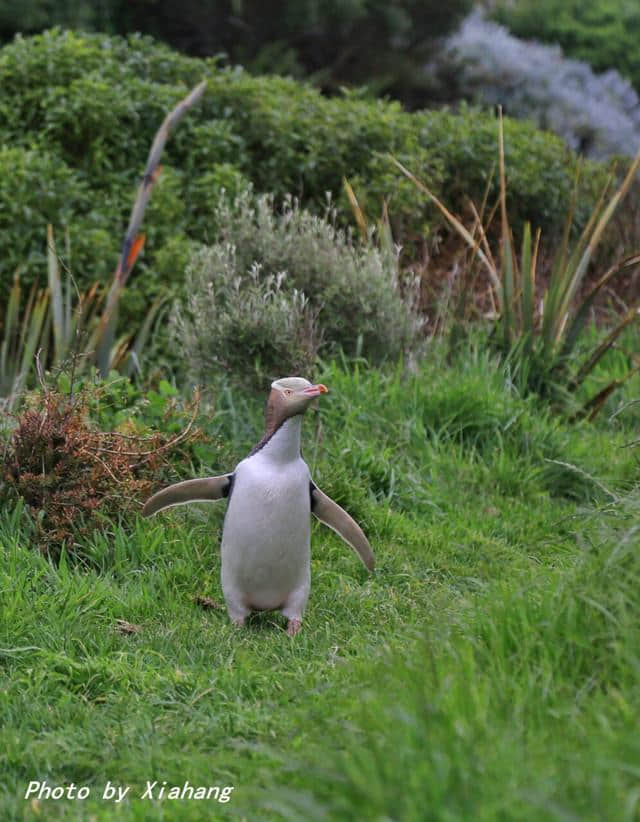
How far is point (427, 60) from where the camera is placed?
15656 millimetres

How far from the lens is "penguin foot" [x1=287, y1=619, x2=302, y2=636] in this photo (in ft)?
13.5

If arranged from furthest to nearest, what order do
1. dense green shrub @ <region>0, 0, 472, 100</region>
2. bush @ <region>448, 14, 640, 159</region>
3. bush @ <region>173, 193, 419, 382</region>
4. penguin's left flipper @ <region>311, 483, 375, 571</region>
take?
bush @ <region>448, 14, 640, 159</region> → dense green shrub @ <region>0, 0, 472, 100</region> → bush @ <region>173, 193, 419, 382</region> → penguin's left flipper @ <region>311, 483, 375, 571</region>

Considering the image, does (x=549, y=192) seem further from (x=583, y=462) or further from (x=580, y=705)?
(x=580, y=705)

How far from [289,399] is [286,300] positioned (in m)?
2.20

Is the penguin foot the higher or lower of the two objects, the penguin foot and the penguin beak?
the lower

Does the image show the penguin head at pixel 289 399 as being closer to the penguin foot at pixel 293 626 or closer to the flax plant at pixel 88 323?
the penguin foot at pixel 293 626

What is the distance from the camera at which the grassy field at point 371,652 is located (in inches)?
90.8

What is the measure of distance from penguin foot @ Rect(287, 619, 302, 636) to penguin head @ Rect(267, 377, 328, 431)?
0.71m

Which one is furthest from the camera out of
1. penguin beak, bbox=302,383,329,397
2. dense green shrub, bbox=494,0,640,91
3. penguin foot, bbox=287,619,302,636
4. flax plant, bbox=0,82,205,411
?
dense green shrub, bbox=494,0,640,91

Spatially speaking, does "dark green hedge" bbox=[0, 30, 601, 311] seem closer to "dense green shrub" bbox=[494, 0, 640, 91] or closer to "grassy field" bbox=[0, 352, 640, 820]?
"grassy field" bbox=[0, 352, 640, 820]

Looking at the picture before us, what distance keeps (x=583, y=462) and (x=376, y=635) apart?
2.41 m

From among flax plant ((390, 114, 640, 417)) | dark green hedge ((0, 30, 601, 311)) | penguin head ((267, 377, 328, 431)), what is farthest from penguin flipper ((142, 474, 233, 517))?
dark green hedge ((0, 30, 601, 311))

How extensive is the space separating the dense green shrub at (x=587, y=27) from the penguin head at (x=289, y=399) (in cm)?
1652

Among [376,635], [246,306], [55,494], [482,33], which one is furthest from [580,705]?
[482,33]
